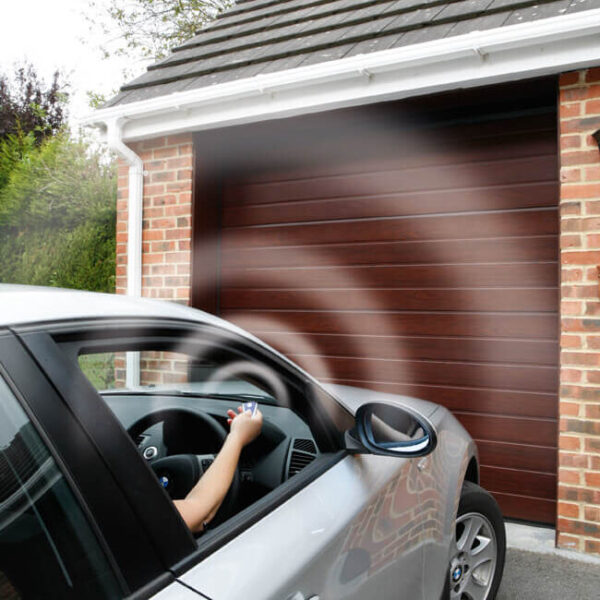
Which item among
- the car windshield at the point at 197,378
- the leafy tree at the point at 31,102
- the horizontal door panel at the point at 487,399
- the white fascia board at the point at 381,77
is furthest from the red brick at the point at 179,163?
the leafy tree at the point at 31,102

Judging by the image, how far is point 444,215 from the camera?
159 inches

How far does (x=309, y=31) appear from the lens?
444cm

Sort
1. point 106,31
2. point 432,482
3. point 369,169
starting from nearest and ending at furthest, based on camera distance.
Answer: point 432,482 → point 369,169 → point 106,31

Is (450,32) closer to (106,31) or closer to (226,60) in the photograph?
(226,60)

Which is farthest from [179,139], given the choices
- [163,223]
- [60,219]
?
[60,219]

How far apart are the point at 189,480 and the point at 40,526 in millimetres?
771

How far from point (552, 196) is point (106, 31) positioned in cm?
1375

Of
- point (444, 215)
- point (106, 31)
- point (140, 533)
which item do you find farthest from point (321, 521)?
point (106, 31)

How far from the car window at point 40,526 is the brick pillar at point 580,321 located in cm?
287

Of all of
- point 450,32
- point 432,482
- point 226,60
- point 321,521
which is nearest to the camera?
point 321,521

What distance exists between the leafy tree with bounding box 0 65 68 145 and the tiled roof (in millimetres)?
14220

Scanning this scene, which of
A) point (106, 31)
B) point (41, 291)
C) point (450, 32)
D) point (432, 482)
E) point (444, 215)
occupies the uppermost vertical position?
point (106, 31)

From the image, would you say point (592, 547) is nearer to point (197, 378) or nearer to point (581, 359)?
point (581, 359)

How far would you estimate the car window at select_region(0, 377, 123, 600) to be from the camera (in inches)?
35.4
